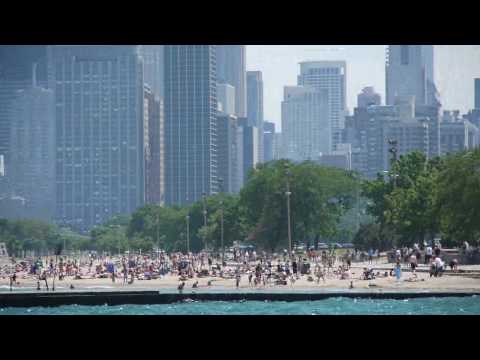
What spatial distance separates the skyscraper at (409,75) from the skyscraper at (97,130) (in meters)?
28.1

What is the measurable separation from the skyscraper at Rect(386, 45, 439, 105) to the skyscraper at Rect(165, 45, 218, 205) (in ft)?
64.1

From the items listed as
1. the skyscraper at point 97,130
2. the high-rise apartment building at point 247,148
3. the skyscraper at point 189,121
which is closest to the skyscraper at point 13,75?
the skyscraper at point 97,130

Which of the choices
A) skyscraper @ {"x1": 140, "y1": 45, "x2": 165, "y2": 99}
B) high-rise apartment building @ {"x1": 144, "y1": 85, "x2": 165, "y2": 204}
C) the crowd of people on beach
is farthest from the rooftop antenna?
the crowd of people on beach

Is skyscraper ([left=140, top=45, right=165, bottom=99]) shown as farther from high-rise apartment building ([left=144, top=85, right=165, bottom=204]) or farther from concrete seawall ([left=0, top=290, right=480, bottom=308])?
concrete seawall ([left=0, top=290, right=480, bottom=308])

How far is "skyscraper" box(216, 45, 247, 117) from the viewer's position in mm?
124094

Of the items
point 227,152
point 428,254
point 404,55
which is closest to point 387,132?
point 227,152

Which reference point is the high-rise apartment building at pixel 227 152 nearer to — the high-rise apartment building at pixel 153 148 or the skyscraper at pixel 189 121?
the skyscraper at pixel 189 121

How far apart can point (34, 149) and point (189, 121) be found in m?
21.3

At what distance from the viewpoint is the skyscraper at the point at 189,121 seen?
370 feet

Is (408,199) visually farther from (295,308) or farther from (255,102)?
(255,102)

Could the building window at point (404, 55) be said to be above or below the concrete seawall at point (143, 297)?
above

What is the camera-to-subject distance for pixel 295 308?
1054 inches
